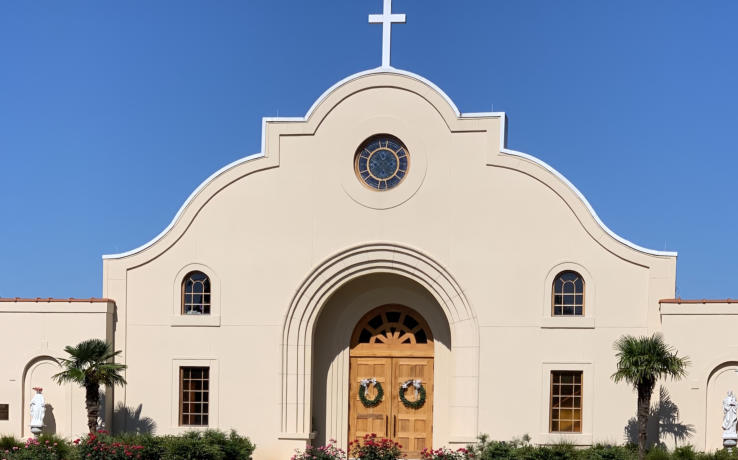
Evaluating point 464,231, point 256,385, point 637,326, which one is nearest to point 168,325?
point 256,385

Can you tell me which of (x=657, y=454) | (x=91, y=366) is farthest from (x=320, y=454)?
(x=657, y=454)

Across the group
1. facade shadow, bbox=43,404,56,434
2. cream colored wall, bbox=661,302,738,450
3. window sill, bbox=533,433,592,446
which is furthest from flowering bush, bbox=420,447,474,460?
facade shadow, bbox=43,404,56,434

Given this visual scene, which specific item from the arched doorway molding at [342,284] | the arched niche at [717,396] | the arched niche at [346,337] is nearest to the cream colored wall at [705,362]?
the arched niche at [717,396]

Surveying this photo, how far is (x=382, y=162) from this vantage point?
26.7 meters

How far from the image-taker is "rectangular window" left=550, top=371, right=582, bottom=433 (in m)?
25.4

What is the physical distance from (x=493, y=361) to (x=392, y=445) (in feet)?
11.3

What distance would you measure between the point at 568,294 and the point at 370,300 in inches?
221

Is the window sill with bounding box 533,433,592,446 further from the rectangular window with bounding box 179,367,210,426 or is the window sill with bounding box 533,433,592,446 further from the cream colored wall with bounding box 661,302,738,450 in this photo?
the rectangular window with bounding box 179,367,210,426

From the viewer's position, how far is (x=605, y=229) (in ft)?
82.8

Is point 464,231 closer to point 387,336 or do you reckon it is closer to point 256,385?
point 387,336

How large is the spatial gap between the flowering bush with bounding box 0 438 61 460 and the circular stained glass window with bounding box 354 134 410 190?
10.6 metres

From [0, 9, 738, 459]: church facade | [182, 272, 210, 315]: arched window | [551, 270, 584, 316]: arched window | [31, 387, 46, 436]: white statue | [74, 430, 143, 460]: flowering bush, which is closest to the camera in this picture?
[74, 430, 143, 460]: flowering bush

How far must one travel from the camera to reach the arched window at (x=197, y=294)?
27.1 m

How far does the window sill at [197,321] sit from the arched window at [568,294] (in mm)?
9065
